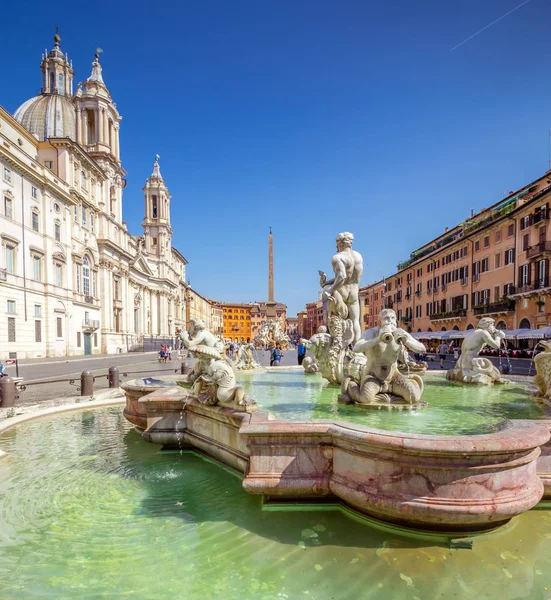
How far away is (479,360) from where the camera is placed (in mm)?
7570

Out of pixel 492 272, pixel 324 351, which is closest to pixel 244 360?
pixel 324 351

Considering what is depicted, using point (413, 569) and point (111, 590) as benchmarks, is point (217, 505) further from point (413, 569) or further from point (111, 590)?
point (413, 569)

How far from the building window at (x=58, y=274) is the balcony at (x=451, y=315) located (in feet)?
125

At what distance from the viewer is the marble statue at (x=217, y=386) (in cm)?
427

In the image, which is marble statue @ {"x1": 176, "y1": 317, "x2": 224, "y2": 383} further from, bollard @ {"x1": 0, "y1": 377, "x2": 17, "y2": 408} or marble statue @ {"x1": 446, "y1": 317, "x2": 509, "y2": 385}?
bollard @ {"x1": 0, "y1": 377, "x2": 17, "y2": 408}

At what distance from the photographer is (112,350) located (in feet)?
143

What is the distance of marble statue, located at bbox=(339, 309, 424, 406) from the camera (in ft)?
16.2

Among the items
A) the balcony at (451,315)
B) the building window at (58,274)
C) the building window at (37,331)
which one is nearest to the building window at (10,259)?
the building window at (37,331)

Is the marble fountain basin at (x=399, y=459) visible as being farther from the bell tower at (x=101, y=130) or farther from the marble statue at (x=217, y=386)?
the bell tower at (x=101, y=130)

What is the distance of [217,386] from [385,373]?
218 cm

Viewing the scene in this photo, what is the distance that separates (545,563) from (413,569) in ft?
3.09

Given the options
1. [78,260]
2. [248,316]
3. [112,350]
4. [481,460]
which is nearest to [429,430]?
[481,460]

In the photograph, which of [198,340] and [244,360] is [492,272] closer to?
[244,360]

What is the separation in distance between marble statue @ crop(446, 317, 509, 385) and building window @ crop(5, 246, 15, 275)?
30486 mm
